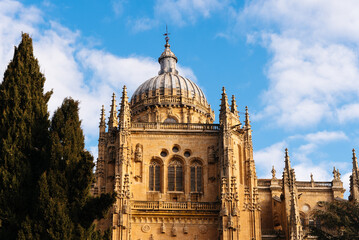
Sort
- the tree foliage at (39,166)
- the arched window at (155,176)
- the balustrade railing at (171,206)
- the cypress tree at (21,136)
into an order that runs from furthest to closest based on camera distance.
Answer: the arched window at (155,176), the balustrade railing at (171,206), the cypress tree at (21,136), the tree foliage at (39,166)

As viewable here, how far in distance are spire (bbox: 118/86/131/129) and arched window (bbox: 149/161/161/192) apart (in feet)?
13.5

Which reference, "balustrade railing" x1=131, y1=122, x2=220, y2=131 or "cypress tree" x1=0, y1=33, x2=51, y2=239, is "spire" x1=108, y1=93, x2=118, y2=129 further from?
"cypress tree" x1=0, y1=33, x2=51, y2=239

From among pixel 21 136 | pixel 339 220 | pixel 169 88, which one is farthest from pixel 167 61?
pixel 21 136

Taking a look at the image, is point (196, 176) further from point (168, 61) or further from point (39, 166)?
point (39, 166)

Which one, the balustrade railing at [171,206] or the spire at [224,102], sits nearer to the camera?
the balustrade railing at [171,206]

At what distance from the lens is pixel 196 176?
163 feet

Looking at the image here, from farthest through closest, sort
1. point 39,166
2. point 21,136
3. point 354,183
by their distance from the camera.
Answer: point 354,183 → point 39,166 → point 21,136

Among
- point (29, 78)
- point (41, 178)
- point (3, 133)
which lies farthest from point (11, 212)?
point (29, 78)

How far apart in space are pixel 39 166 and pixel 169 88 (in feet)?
107

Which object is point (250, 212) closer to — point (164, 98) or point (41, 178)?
point (164, 98)

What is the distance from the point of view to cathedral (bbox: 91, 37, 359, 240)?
149 feet

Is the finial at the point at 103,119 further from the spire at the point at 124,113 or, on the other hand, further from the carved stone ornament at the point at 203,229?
the carved stone ornament at the point at 203,229

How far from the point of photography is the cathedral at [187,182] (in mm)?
45438

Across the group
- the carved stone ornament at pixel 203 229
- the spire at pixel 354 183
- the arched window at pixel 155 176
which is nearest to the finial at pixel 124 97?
the arched window at pixel 155 176
